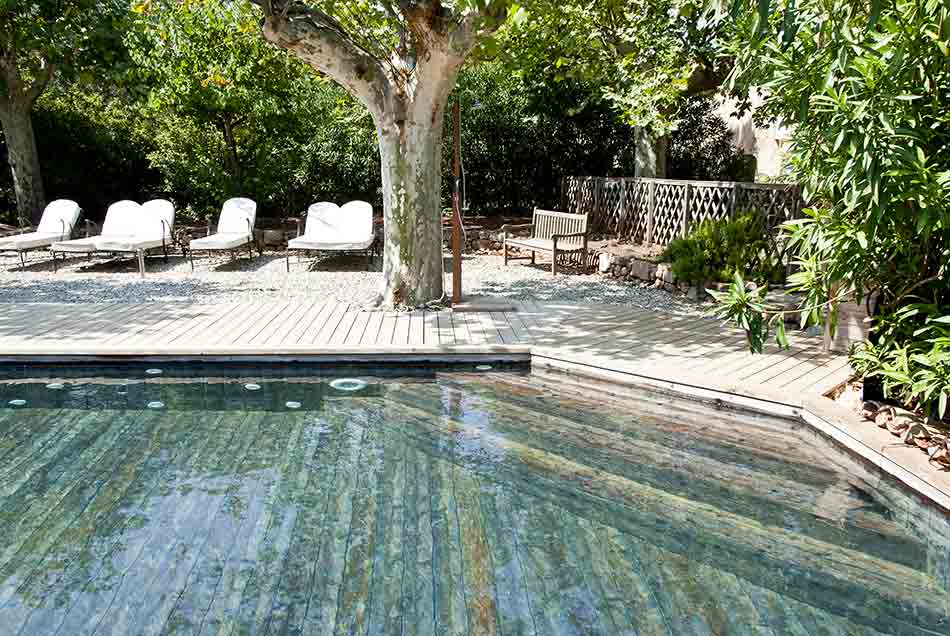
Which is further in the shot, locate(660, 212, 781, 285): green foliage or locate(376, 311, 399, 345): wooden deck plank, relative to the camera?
locate(660, 212, 781, 285): green foliage

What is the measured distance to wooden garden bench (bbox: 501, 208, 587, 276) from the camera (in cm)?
1016

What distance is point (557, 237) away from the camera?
10.1m

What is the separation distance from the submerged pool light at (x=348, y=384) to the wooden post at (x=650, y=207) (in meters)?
6.33

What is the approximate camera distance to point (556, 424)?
494cm

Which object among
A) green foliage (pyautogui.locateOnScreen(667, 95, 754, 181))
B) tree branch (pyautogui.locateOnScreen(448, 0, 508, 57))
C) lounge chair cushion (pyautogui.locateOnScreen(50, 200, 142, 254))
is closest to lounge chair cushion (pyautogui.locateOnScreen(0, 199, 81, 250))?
lounge chair cushion (pyautogui.locateOnScreen(50, 200, 142, 254))

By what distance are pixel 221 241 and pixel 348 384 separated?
17.5 feet

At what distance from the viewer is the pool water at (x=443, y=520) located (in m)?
3.02

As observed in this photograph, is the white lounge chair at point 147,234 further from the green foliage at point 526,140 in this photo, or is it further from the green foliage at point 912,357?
the green foliage at point 912,357

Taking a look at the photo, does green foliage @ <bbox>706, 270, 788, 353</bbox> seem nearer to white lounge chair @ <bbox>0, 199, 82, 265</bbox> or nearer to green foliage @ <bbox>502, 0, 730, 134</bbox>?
green foliage @ <bbox>502, 0, 730, 134</bbox>

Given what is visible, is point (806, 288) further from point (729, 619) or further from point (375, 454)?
point (375, 454)

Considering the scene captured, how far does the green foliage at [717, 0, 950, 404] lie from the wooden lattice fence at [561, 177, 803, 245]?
390cm

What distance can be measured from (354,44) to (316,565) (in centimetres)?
503

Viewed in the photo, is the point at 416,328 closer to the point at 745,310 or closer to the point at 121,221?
the point at 745,310

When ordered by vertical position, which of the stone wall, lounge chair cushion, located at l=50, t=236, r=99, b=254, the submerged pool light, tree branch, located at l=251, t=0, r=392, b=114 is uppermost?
tree branch, located at l=251, t=0, r=392, b=114
